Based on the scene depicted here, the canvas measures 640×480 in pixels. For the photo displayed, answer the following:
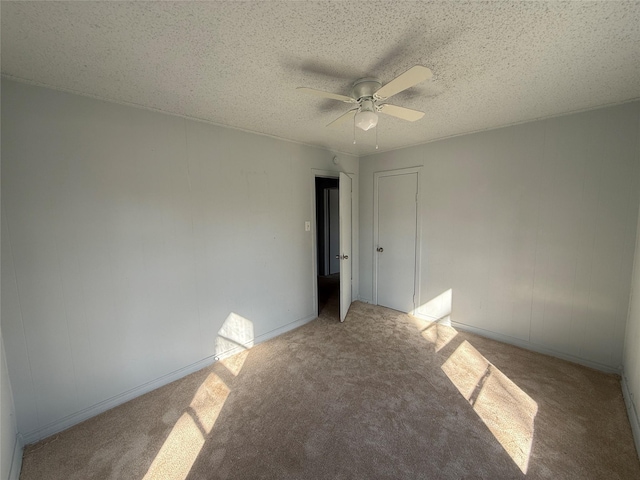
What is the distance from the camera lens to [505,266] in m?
2.84

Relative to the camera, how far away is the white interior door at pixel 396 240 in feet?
11.6

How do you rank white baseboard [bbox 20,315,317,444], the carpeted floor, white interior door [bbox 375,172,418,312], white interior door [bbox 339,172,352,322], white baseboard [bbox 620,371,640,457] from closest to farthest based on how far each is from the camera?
the carpeted floor, white baseboard [bbox 620,371,640,457], white baseboard [bbox 20,315,317,444], white interior door [bbox 339,172,352,322], white interior door [bbox 375,172,418,312]

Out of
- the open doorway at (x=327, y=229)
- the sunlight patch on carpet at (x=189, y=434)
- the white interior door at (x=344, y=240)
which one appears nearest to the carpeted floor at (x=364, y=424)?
the sunlight patch on carpet at (x=189, y=434)

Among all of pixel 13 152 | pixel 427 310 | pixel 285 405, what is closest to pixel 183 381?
pixel 285 405

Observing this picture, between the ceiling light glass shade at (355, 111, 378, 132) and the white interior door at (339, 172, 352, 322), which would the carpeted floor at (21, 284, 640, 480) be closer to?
the white interior door at (339, 172, 352, 322)

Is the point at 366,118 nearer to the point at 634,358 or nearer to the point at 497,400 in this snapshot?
the point at 497,400

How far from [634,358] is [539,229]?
3.97 ft

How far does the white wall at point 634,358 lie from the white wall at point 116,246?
123 inches

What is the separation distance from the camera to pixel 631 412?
1820 millimetres

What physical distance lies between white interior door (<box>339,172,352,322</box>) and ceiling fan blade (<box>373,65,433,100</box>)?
184cm

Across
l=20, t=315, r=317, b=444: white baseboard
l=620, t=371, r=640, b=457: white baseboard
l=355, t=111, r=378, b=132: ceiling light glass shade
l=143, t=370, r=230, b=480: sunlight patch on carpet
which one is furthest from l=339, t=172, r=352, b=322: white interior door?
l=620, t=371, r=640, b=457: white baseboard

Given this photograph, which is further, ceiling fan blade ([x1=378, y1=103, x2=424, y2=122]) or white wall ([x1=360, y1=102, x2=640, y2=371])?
white wall ([x1=360, y1=102, x2=640, y2=371])

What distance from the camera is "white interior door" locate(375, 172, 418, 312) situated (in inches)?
140

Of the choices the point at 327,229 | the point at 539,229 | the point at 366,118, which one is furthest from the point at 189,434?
the point at 327,229
